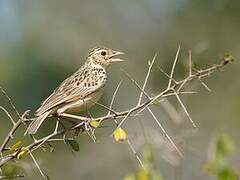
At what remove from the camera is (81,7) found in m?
29.5

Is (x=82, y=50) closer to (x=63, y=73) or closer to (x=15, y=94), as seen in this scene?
(x=63, y=73)

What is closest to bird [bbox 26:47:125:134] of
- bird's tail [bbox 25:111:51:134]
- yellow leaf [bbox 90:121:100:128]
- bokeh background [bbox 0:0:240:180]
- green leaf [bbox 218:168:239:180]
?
bird's tail [bbox 25:111:51:134]

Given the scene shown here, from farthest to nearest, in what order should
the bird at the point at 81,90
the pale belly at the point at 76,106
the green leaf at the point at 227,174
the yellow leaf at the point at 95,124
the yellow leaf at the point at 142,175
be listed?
the pale belly at the point at 76,106 < the bird at the point at 81,90 < the yellow leaf at the point at 95,124 < the yellow leaf at the point at 142,175 < the green leaf at the point at 227,174

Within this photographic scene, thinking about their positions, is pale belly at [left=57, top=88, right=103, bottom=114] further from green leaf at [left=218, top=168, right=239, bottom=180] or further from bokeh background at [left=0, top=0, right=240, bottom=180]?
bokeh background at [left=0, top=0, right=240, bottom=180]

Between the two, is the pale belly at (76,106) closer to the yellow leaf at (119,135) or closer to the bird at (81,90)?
the bird at (81,90)

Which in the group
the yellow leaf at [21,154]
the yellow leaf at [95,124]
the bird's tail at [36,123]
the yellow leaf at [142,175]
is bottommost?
the bird's tail at [36,123]

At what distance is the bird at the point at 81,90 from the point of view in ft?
24.4

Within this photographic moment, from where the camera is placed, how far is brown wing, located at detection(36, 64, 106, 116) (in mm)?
7527

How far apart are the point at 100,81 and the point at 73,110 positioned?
487mm

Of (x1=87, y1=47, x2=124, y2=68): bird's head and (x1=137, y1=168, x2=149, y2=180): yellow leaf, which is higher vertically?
(x1=137, y1=168, x2=149, y2=180): yellow leaf

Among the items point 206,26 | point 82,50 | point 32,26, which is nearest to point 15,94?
point 82,50

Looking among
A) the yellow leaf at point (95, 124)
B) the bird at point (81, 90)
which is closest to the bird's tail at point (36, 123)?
the bird at point (81, 90)

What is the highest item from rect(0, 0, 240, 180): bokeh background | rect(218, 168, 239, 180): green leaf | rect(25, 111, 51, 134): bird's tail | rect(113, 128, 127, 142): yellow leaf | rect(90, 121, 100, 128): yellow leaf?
rect(218, 168, 239, 180): green leaf

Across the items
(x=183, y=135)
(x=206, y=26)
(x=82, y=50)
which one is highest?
(x=183, y=135)
